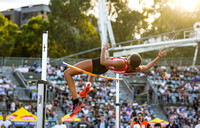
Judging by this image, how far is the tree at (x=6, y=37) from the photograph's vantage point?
29.6 metres

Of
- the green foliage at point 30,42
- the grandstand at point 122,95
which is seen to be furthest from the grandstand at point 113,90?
the green foliage at point 30,42

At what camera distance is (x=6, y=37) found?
3036cm

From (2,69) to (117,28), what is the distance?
1360 cm

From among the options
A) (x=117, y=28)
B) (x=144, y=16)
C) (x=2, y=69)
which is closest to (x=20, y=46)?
(x=117, y=28)

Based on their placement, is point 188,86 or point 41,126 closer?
point 41,126

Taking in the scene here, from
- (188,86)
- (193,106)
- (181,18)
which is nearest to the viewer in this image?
(193,106)

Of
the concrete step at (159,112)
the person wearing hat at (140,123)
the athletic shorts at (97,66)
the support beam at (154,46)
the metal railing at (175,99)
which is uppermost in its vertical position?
the support beam at (154,46)

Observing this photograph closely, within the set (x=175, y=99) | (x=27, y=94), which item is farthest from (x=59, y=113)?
(x=175, y=99)

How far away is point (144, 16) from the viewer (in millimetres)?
27500

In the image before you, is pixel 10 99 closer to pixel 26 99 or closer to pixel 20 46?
pixel 26 99

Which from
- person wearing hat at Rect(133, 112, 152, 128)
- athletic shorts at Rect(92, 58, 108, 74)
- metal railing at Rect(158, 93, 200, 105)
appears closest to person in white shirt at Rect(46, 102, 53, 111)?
metal railing at Rect(158, 93, 200, 105)

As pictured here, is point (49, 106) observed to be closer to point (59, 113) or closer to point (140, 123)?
point (59, 113)

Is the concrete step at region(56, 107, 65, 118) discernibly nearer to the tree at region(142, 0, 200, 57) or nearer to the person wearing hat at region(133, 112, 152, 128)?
the person wearing hat at region(133, 112, 152, 128)

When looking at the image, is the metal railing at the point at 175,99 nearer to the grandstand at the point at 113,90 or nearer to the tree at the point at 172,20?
the grandstand at the point at 113,90
